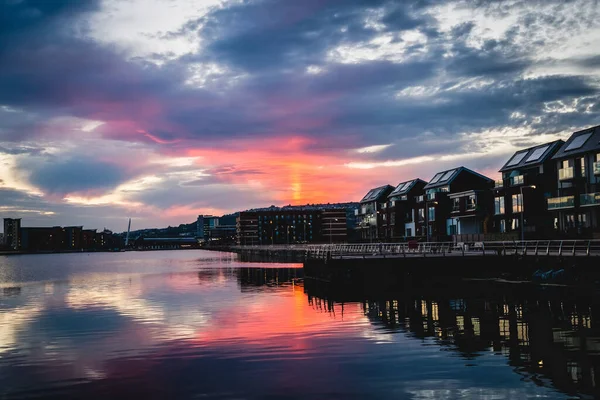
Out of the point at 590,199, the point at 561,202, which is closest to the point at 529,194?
the point at 561,202

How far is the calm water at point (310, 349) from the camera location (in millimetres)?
20438

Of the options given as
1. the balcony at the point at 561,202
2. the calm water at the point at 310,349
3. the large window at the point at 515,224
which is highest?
the balcony at the point at 561,202

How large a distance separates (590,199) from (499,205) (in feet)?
65.9

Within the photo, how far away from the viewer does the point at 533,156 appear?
88.2 meters

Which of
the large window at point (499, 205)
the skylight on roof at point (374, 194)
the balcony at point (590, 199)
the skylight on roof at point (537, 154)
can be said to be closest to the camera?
the balcony at point (590, 199)

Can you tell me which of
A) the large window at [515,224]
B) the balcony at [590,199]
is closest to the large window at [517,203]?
the large window at [515,224]

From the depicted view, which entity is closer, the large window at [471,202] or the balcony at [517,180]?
the balcony at [517,180]

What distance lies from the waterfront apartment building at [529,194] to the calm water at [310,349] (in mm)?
38514

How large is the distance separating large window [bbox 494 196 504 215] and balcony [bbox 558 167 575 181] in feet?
37.2

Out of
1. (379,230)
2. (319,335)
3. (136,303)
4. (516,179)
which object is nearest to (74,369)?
(319,335)

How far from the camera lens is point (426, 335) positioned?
99.8ft

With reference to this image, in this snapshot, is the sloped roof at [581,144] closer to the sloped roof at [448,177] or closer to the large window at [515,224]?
the large window at [515,224]

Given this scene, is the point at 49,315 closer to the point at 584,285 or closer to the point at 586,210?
the point at 584,285

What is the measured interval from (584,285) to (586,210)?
2827 centimetres
